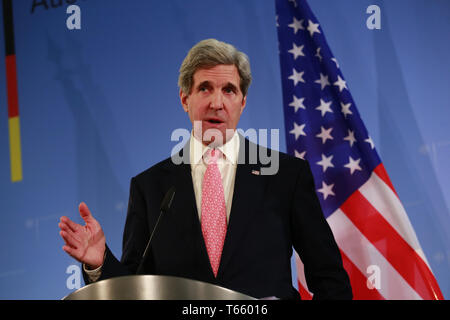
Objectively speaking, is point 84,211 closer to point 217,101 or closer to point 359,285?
point 217,101

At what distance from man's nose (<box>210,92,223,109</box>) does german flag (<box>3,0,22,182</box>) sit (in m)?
1.49

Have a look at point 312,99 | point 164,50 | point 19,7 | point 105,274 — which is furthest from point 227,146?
point 19,7

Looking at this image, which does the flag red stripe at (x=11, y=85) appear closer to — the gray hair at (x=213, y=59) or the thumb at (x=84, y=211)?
the gray hair at (x=213, y=59)

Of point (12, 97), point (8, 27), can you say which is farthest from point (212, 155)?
point (8, 27)

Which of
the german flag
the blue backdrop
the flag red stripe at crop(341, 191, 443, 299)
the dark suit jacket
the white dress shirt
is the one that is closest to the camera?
the dark suit jacket

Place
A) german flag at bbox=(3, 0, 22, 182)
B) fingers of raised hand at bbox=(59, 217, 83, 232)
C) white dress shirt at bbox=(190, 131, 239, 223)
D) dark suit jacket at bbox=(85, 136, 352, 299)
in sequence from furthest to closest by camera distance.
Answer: german flag at bbox=(3, 0, 22, 182) < white dress shirt at bbox=(190, 131, 239, 223) < dark suit jacket at bbox=(85, 136, 352, 299) < fingers of raised hand at bbox=(59, 217, 83, 232)

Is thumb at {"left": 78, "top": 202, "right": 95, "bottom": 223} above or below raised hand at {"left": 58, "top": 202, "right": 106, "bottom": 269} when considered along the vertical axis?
above

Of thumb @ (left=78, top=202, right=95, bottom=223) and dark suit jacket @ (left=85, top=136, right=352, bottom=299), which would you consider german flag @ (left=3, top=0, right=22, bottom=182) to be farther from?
thumb @ (left=78, top=202, right=95, bottom=223)

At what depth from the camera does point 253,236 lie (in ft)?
5.39

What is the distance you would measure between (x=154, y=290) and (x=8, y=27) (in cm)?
242

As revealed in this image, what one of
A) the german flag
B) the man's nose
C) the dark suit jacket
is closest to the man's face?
the man's nose

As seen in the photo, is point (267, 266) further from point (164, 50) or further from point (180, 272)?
point (164, 50)

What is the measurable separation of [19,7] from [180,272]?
2039 millimetres

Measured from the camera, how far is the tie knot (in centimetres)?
181
